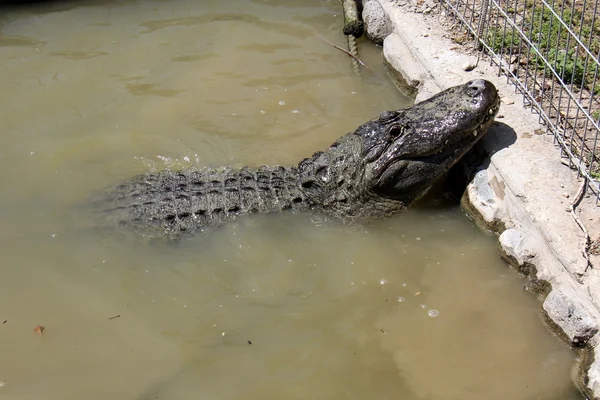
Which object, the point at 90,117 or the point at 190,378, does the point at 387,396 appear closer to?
the point at 190,378

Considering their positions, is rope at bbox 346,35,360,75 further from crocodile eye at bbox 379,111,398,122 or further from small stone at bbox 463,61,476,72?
crocodile eye at bbox 379,111,398,122

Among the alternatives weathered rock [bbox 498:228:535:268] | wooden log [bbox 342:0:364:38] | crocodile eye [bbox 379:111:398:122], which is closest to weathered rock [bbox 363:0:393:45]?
wooden log [bbox 342:0:364:38]

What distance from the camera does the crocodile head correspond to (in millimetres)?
4961

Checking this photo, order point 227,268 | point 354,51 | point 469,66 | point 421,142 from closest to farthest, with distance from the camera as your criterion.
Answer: point 227,268
point 421,142
point 469,66
point 354,51

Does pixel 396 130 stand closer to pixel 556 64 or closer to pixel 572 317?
pixel 556 64

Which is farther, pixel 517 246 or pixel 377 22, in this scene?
pixel 377 22

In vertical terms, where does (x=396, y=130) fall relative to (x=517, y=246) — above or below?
above

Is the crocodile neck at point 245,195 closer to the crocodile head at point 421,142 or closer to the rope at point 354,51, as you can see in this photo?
the crocodile head at point 421,142

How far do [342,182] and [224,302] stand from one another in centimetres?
134

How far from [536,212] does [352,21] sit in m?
3.41

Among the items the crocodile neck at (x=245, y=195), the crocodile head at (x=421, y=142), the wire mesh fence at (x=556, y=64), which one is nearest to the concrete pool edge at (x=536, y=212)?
the wire mesh fence at (x=556, y=64)

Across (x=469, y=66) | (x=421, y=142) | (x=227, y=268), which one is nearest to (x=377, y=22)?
(x=469, y=66)

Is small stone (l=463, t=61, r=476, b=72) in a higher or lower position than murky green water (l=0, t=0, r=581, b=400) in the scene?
higher

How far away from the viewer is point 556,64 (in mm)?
5348
